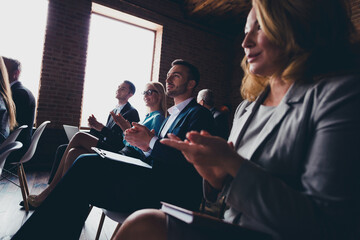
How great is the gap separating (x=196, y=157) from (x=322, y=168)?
1.00 feet

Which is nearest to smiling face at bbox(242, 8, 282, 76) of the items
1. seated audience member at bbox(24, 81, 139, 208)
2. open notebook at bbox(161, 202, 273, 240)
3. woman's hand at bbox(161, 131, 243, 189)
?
woman's hand at bbox(161, 131, 243, 189)

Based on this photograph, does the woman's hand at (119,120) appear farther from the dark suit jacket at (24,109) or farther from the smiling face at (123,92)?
the smiling face at (123,92)

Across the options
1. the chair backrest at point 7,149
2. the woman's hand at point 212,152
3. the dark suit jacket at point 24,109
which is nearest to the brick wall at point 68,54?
the dark suit jacket at point 24,109

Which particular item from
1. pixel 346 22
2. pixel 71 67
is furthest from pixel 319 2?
pixel 71 67

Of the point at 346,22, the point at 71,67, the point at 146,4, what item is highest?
the point at 146,4

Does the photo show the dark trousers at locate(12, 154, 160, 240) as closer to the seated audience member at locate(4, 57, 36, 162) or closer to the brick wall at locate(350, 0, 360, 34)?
the seated audience member at locate(4, 57, 36, 162)

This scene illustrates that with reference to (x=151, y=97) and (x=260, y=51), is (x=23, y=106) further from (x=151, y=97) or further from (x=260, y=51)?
(x=260, y=51)

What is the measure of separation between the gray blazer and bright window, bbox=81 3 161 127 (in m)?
4.38

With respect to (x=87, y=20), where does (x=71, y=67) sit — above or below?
below

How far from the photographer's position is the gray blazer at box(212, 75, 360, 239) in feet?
1.68

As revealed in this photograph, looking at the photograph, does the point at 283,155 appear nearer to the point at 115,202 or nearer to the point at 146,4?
the point at 115,202

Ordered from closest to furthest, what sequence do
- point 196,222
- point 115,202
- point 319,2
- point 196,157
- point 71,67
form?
1. point 196,222
2. point 196,157
3. point 319,2
4. point 115,202
5. point 71,67

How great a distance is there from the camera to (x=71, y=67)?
455 cm

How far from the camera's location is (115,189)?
1259 millimetres
